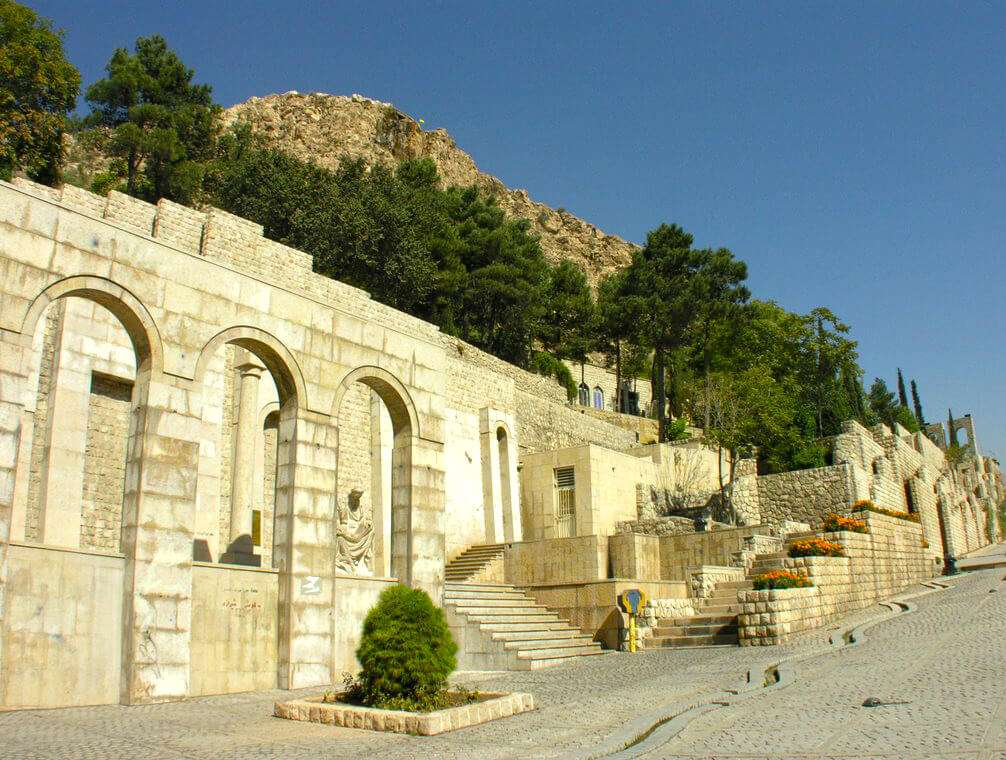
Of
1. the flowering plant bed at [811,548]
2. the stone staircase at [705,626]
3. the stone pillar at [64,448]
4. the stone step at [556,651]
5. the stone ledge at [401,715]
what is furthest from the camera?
the flowering plant bed at [811,548]

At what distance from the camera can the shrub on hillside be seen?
7.86 m

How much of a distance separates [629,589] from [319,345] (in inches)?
315

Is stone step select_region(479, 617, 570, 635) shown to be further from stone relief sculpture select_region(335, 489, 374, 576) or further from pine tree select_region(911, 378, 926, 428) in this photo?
pine tree select_region(911, 378, 926, 428)

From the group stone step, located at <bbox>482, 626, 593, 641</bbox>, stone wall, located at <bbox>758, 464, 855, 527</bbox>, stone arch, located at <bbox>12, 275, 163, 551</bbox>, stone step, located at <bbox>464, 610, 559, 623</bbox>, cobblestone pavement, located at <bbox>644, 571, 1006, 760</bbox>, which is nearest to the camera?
cobblestone pavement, located at <bbox>644, 571, 1006, 760</bbox>

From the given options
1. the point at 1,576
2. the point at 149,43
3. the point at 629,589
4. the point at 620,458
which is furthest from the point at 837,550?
the point at 149,43

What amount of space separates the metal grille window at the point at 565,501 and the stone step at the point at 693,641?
8.62 m

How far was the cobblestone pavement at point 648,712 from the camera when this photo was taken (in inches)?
252

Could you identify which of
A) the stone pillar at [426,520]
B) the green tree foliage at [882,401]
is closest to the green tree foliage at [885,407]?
the green tree foliage at [882,401]

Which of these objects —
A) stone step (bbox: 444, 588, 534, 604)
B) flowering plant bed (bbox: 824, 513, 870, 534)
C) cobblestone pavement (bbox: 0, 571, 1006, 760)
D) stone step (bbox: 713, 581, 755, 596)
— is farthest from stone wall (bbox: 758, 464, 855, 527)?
cobblestone pavement (bbox: 0, 571, 1006, 760)

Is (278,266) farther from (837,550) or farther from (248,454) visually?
(837,550)

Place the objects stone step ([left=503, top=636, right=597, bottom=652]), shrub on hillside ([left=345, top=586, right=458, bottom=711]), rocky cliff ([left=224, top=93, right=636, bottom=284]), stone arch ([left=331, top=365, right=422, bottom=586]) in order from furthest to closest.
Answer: rocky cliff ([left=224, top=93, right=636, bottom=284]) < stone step ([left=503, top=636, right=597, bottom=652]) < stone arch ([left=331, top=365, right=422, bottom=586]) < shrub on hillside ([left=345, top=586, right=458, bottom=711])

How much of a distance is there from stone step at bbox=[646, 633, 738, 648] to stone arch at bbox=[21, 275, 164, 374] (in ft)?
33.7

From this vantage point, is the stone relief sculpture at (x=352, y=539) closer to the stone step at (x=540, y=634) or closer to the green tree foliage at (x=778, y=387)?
the stone step at (x=540, y=634)

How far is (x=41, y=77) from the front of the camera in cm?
2758
